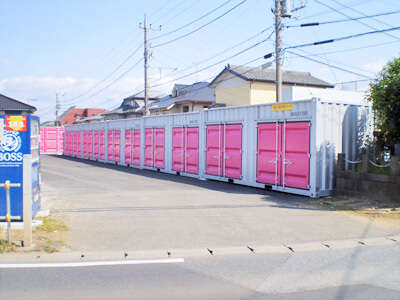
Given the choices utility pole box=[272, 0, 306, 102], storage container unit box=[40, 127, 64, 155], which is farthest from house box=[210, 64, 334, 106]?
storage container unit box=[40, 127, 64, 155]

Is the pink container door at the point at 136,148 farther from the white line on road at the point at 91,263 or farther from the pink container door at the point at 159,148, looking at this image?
the white line on road at the point at 91,263

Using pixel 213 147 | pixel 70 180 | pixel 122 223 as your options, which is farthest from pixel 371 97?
pixel 70 180

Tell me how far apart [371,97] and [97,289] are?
32.0 feet

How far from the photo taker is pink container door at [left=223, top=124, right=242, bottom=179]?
14.8 m

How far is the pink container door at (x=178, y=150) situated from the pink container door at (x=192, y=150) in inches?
16.4

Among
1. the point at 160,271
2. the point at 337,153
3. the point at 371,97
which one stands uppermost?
the point at 371,97

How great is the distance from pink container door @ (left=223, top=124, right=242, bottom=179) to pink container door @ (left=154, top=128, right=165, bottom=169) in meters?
5.38

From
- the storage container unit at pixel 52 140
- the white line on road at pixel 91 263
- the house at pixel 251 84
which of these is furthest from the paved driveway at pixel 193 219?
the storage container unit at pixel 52 140

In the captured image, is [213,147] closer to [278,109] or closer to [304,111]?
[278,109]

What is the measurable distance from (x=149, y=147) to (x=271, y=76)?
1680 centimetres

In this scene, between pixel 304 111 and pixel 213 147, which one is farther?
pixel 213 147

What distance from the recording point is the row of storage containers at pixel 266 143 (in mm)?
11898

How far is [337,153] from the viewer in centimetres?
1232

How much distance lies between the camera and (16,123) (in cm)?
807
